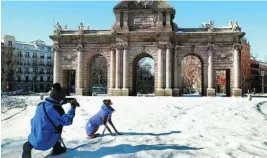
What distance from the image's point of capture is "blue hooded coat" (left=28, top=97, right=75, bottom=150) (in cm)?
660

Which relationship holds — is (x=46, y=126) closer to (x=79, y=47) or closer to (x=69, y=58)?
(x=79, y=47)

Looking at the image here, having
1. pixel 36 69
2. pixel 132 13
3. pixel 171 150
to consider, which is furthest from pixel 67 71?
pixel 36 69

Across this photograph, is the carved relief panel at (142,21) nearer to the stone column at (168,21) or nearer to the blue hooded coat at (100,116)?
the stone column at (168,21)

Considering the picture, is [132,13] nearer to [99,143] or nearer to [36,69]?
[99,143]

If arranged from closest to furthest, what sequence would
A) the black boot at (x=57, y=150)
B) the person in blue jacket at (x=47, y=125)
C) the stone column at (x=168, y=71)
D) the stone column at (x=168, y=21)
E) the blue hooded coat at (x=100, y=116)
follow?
the person in blue jacket at (x=47, y=125), the black boot at (x=57, y=150), the blue hooded coat at (x=100, y=116), the stone column at (x=168, y=71), the stone column at (x=168, y=21)

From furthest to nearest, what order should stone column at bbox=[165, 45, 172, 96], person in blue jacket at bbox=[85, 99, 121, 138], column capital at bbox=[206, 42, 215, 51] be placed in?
1. column capital at bbox=[206, 42, 215, 51]
2. stone column at bbox=[165, 45, 172, 96]
3. person in blue jacket at bbox=[85, 99, 121, 138]

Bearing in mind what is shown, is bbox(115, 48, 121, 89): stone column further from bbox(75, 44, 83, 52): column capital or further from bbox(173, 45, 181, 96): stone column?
bbox(173, 45, 181, 96): stone column

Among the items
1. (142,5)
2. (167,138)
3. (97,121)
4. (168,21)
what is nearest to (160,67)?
(168,21)

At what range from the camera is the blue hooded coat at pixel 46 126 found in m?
6.60

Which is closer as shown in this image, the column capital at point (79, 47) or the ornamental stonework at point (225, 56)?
the ornamental stonework at point (225, 56)

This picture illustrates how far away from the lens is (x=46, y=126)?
6.67m

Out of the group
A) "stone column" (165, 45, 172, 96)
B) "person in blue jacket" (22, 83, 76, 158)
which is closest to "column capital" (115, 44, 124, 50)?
"stone column" (165, 45, 172, 96)

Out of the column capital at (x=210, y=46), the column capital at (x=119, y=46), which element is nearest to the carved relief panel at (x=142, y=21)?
the column capital at (x=119, y=46)

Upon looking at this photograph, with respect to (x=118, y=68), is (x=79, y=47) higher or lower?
higher
